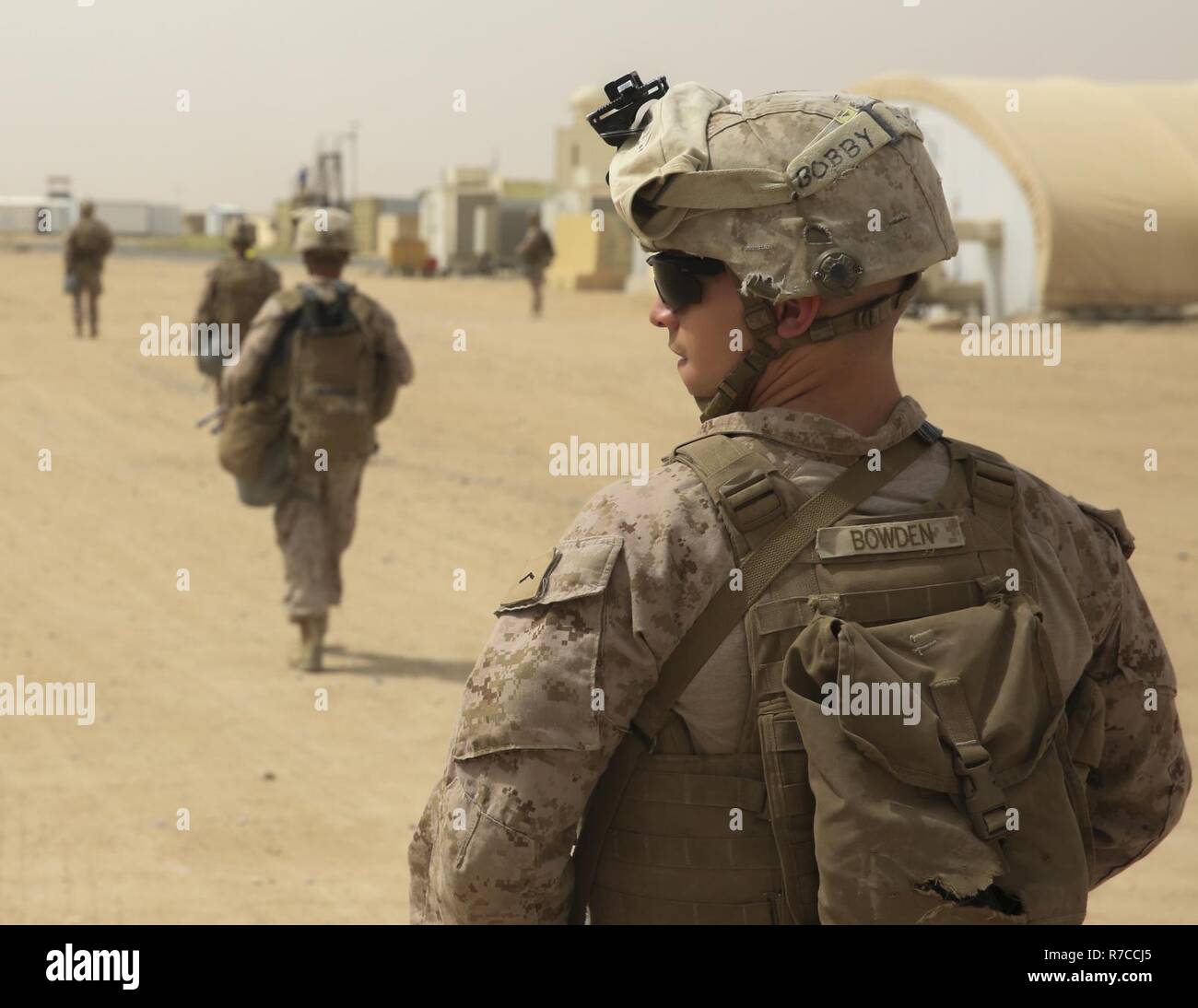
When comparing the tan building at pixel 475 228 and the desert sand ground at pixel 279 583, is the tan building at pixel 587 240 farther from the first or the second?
the desert sand ground at pixel 279 583

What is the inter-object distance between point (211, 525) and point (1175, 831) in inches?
282

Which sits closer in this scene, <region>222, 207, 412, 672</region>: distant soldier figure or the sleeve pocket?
the sleeve pocket

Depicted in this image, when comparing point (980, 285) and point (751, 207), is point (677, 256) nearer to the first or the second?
point (751, 207)

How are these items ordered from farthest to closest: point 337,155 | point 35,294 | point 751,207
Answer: point 337,155, point 35,294, point 751,207

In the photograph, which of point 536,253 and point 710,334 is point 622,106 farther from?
point 536,253

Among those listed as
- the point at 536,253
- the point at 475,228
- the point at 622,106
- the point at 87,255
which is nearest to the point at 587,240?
the point at 475,228

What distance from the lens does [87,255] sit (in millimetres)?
21656

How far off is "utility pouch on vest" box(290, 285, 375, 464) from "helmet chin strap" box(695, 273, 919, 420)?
575 cm

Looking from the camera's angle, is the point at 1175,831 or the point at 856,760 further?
the point at 1175,831

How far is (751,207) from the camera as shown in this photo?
213 cm

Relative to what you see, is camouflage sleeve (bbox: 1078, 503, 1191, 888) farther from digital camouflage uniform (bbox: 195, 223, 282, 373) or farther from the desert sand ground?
digital camouflage uniform (bbox: 195, 223, 282, 373)

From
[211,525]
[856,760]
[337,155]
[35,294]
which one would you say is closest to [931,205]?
[856,760]

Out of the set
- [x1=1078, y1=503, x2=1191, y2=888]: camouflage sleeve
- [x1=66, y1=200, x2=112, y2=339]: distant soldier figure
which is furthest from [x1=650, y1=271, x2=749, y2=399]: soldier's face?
[x1=66, y1=200, x2=112, y2=339]: distant soldier figure

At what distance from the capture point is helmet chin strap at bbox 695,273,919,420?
2160 millimetres
